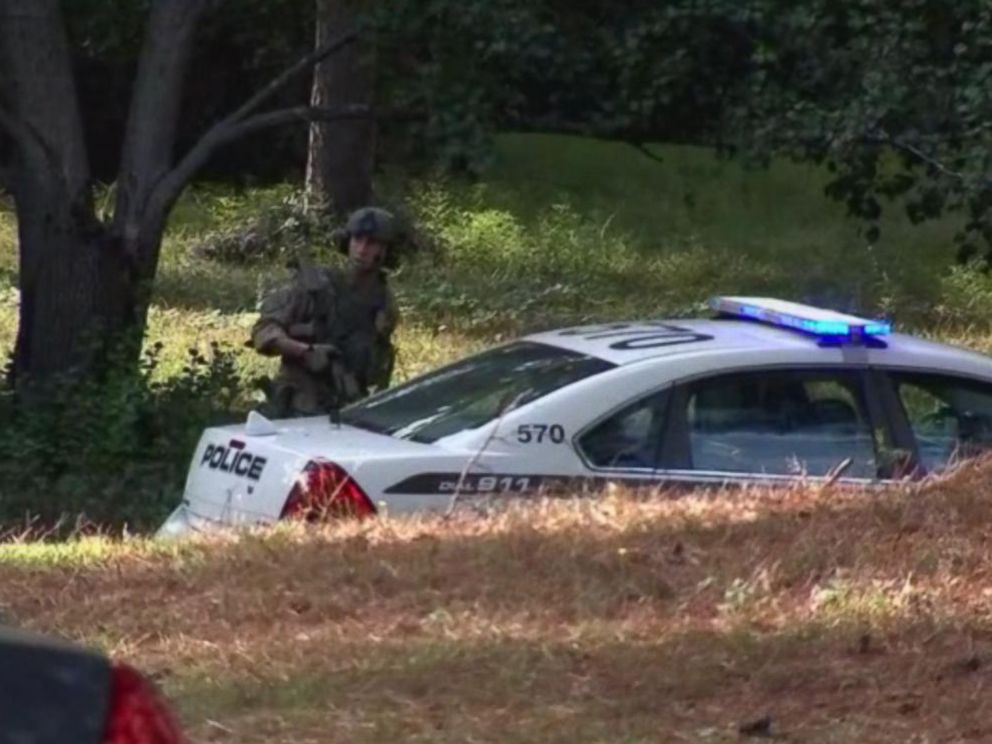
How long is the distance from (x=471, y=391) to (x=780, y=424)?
1.11 meters

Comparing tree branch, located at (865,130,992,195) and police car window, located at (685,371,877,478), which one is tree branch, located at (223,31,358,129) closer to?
tree branch, located at (865,130,992,195)

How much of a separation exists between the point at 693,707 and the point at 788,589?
1.04 metres

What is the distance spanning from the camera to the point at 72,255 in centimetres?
1329

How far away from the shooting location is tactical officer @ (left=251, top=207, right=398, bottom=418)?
1070cm

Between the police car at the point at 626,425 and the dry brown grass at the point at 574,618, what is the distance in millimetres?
374

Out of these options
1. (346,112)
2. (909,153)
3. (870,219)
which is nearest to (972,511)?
(909,153)

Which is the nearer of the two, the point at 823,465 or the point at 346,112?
the point at 823,465

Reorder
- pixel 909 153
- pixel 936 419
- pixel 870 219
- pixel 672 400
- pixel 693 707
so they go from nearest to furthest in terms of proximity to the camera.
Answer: pixel 693 707 → pixel 672 400 → pixel 936 419 → pixel 909 153 → pixel 870 219

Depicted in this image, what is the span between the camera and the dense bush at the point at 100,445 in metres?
12.2

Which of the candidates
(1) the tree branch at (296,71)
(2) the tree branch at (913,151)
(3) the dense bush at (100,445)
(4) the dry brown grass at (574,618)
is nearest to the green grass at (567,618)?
(4) the dry brown grass at (574,618)

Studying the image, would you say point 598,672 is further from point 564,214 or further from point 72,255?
point 564,214

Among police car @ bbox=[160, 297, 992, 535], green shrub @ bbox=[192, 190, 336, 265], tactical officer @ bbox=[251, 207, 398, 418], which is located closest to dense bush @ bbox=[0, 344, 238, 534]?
tactical officer @ bbox=[251, 207, 398, 418]

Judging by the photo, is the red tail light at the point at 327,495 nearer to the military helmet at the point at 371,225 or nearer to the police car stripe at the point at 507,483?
the police car stripe at the point at 507,483

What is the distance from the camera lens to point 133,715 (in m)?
3.57
